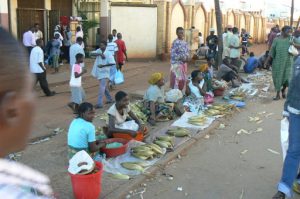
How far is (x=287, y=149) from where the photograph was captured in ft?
14.2

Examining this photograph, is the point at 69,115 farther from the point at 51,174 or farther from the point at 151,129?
the point at 51,174

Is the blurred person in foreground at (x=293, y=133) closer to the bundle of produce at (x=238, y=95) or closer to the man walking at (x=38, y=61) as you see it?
the bundle of produce at (x=238, y=95)

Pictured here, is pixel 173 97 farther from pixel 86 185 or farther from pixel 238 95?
pixel 86 185

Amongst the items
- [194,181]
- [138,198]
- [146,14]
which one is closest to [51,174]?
[138,198]

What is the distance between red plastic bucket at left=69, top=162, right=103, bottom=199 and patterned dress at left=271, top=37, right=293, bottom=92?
24.1 ft

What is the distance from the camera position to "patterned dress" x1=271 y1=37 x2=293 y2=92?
10227 millimetres

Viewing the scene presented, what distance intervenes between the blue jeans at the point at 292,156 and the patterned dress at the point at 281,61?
6.43 meters

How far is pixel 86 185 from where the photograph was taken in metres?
4.18

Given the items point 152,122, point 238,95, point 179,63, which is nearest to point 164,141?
point 152,122

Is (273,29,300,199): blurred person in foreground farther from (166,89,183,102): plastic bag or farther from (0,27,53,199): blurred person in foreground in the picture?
(166,89,183,102): plastic bag

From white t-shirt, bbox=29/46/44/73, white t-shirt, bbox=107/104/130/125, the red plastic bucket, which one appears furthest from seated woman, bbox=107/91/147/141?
white t-shirt, bbox=29/46/44/73

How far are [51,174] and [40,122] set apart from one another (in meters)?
3.11

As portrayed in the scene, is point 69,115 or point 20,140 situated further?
point 69,115

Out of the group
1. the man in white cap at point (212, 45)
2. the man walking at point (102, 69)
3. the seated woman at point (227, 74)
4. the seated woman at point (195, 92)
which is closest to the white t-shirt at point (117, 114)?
the seated woman at point (195, 92)
